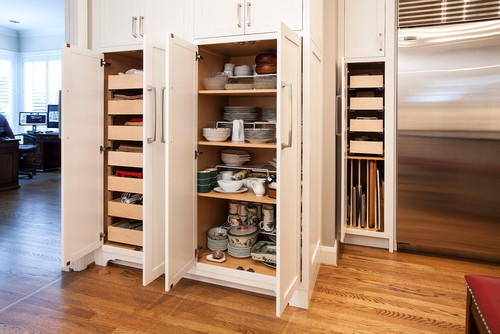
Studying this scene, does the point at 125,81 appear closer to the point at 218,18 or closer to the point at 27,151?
the point at 218,18

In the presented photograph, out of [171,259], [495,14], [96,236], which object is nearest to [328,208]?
[171,259]

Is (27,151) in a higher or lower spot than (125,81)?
lower

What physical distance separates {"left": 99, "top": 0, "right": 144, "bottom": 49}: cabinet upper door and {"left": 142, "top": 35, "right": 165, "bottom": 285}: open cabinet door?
414 mm

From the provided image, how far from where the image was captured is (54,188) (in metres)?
5.71

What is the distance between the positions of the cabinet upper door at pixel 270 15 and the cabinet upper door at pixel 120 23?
2.69ft

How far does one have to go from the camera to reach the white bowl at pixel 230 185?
7.54 feet

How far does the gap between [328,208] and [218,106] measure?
3.94 feet

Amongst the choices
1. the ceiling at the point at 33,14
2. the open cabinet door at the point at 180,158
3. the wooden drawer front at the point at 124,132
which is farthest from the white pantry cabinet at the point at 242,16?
the ceiling at the point at 33,14

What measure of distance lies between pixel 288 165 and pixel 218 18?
1069 millimetres

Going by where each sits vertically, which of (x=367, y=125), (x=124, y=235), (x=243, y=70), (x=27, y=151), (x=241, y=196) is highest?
(x=243, y=70)

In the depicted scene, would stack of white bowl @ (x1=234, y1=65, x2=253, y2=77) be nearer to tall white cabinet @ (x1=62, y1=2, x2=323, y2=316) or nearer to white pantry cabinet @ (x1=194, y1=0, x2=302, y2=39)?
tall white cabinet @ (x1=62, y1=2, x2=323, y2=316)

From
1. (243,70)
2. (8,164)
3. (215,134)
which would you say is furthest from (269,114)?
(8,164)

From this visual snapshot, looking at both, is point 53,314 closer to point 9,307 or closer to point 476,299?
point 9,307

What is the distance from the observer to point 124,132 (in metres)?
2.53
